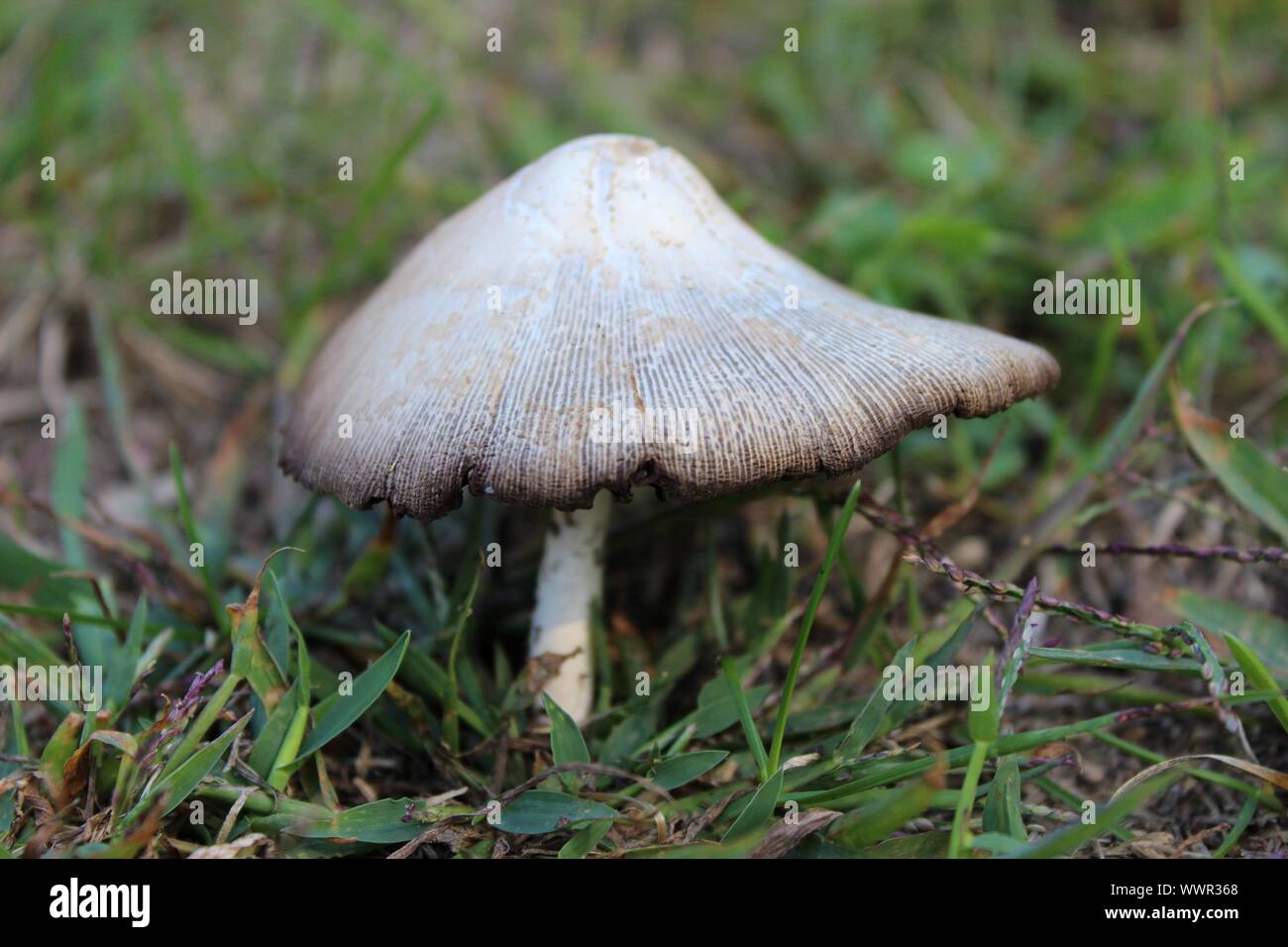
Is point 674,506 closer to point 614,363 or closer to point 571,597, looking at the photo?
point 571,597

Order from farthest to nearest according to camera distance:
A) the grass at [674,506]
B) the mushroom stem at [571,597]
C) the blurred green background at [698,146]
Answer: the blurred green background at [698,146] < the mushroom stem at [571,597] < the grass at [674,506]

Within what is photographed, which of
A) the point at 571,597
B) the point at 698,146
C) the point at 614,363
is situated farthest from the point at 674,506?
the point at 698,146

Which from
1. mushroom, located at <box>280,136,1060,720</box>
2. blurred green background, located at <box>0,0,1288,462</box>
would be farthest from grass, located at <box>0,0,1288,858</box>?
mushroom, located at <box>280,136,1060,720</box>

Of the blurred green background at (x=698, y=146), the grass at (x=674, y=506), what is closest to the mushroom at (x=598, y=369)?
the grass at (x=674, y=506)

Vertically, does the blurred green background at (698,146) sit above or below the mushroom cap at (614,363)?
above

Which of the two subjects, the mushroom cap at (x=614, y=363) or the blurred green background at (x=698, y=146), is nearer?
the mushroom cap at (x=614, y=363)

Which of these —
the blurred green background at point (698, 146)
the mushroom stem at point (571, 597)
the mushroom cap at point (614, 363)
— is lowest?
the mushroom stem at point (571, 597)

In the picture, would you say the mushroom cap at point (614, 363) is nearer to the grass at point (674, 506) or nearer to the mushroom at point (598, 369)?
the mushroom at point (598, 369)
